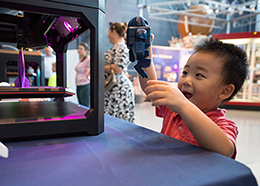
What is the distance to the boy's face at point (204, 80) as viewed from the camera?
0.61m

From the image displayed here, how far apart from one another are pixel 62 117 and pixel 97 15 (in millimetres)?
260

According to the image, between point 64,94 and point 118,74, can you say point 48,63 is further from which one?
point 64,94

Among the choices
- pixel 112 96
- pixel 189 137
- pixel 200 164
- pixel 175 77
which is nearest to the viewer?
pixel 200 164

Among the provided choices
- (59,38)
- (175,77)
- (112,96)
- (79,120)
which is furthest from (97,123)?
(175,77)

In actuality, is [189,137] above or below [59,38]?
below

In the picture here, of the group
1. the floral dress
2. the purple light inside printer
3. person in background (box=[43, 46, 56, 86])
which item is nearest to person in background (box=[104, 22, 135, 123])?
the floral dress

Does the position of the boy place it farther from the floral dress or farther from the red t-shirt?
the floral dress

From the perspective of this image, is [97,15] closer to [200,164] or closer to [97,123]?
[97,123]

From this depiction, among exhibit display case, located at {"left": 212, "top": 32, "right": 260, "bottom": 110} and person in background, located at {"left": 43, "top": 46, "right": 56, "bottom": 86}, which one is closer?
person in background, located at {"left": 43, "top": 46, "right": 56, "bottom": 86}

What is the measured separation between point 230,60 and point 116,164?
0.53 m

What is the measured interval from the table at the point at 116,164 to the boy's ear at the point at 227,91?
0.33 meters

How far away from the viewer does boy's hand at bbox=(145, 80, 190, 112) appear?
42 cm

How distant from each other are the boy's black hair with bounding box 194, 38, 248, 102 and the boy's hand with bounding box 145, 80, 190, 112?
28 centimetres

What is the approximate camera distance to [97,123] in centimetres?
47
